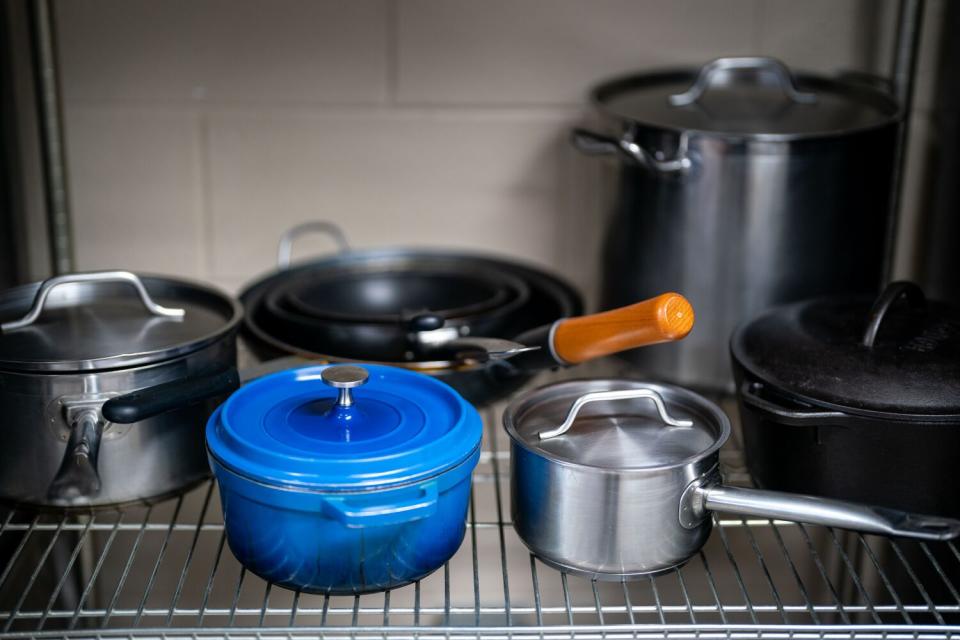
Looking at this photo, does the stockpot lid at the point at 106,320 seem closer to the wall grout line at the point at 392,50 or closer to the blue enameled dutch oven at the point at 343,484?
the blue enameled dutch oven at the point at 343,484

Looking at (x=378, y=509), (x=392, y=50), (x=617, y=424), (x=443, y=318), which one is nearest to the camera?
(x=378, y=509)

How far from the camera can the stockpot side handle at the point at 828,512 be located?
0.63 metres

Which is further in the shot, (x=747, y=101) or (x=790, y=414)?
(x=747, y=101)

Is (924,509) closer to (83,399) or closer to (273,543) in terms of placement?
(273,543)

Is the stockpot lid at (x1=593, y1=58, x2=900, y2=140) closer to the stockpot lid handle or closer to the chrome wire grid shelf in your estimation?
the stockpot lid handle

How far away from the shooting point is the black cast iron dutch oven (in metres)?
0.69

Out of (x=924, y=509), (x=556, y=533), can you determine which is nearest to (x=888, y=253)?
(x=924, y=509)

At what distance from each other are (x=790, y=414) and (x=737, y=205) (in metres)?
0.24

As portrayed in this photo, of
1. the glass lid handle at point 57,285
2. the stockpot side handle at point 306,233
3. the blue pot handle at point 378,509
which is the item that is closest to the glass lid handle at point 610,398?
the blue pot handle at point 378,509

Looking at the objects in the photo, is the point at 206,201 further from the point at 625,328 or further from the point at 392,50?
the point at 625,328

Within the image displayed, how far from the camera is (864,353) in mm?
761

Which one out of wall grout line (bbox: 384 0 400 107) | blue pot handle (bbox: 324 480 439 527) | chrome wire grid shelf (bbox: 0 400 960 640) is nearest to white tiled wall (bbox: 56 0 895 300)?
wall grout line (bbox: 384 0 400 107)

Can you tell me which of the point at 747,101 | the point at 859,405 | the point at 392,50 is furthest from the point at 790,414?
the point at 392,50

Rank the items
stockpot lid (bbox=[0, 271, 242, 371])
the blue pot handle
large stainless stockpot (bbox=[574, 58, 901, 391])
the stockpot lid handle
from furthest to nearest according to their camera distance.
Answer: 1. the stockpot lid handle
2. large stainless stockpot (bbox=[574, 58, 901, 391])
3. stockpot lid (bbox=[0, 271, 242, 371])
4. the blue pot handle
